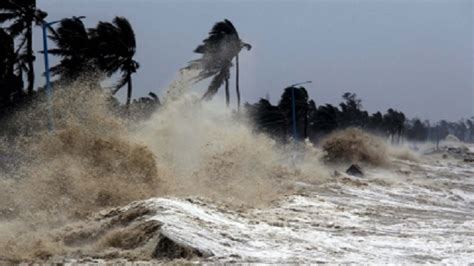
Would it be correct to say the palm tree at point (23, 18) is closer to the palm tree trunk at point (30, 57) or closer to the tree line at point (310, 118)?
the palm tree trunk at point (30, 57)

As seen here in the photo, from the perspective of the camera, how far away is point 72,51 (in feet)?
106

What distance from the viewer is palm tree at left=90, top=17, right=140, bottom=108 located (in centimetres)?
3200

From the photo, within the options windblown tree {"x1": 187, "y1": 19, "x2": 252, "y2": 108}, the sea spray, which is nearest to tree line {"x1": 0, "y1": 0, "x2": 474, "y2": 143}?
windblown tree {"x1": 187, "y1": 19, "x2": 252, "y2": 108}

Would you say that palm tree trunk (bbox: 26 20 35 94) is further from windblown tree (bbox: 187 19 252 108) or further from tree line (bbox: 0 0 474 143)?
windblown tree (bbox: 187 19 252 108)

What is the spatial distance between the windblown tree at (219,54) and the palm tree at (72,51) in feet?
21.3

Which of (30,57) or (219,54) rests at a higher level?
(219,54)

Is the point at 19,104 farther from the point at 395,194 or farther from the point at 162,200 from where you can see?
the point at 162,200

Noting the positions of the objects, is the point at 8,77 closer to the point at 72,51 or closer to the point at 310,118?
the point at 72,51

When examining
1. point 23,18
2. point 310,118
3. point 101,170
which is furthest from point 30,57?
point 310,118

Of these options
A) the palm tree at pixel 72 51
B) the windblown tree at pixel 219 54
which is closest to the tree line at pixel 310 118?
the windblown tree at pixel 219 54

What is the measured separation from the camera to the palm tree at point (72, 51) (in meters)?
31.9

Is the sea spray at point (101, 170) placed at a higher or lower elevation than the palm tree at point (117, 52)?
lower

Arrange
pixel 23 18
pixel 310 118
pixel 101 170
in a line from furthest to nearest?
pixel 310 118, pixel 23 18, pixel 101 170

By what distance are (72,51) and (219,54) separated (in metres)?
9.16
